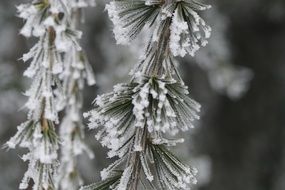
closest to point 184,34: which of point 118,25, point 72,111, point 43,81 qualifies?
point 118,25

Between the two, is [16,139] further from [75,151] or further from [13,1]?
[13,1]

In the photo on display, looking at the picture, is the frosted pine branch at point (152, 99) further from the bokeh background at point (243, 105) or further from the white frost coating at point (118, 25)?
the bokeh background at point (243, 105)

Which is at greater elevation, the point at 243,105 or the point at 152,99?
the point at 243,105

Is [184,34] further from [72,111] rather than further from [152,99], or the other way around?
[72,111]

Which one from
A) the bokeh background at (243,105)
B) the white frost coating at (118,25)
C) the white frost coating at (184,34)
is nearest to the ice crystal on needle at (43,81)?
the white frost coating at (118,25)

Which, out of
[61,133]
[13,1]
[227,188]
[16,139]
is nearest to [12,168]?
[13,1]

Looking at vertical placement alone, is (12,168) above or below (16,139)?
above

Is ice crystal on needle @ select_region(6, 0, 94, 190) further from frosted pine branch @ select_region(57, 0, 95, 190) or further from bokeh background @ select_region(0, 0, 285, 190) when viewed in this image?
bokeh background @ select_region(0, 0, 285, 190)

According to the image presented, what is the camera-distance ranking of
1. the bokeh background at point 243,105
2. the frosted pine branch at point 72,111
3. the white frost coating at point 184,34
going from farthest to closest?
the bokeh background at point 243,105 → the frosted pine branch at point 72,111 → the white frost coating at point 184,34
